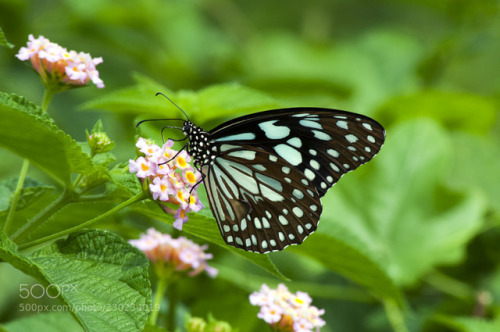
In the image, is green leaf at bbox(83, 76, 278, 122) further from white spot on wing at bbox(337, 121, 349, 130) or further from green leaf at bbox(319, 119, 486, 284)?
green leaf at bbox(319, 119, 486, 284)

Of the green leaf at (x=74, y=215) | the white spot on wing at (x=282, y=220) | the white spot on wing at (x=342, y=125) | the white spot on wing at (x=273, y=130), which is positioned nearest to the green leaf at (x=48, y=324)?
the green leaf at (x=74, y=215)

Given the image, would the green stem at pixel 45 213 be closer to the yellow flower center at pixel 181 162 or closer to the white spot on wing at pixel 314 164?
the yellow flower center at pixel 181 162

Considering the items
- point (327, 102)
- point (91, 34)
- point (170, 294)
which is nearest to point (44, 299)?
point (170, 294)

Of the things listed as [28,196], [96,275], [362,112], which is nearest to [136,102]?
[28,196]

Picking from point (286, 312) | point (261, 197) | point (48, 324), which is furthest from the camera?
point (261, 197)

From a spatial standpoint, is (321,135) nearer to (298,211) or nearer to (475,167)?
(298,211)

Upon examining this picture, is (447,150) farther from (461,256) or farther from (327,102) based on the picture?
(327,102)

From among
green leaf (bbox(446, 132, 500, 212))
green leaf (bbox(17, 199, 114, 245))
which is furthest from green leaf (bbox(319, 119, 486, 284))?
green leaf (bbox(17, 199, 114, 245))
